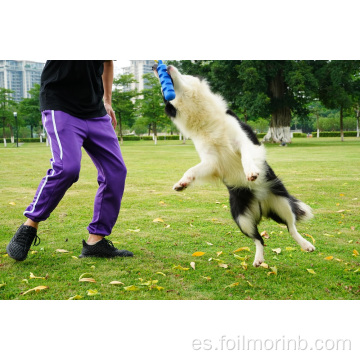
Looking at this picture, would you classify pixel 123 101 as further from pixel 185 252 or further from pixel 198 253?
pixel 198 253

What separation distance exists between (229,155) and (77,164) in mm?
1224

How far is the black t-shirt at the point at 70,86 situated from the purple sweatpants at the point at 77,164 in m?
0.07

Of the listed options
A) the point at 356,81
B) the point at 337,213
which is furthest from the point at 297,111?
the point at 337,213

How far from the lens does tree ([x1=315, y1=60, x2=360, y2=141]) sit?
21188mm

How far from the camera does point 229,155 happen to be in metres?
3.06

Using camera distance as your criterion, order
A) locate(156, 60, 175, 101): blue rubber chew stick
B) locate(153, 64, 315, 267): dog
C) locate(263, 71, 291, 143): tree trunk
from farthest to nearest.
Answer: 1. locate(263, 71, 291, 143): tree trunk
2. locate(153, 64, 315, 267): dog
3. locate(156, 60, 175, 101): blue rubber chew stick

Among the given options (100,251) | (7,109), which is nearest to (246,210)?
(100,251)

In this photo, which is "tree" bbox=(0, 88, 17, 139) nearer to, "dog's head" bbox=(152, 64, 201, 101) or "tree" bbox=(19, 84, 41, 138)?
"tree" bbox=(19, 84, 41, 138)

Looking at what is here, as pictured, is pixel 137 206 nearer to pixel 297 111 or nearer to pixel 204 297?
pixel 204 297

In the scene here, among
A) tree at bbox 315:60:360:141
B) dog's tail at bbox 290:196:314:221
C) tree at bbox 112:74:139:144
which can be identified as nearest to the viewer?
dog's tail at bbox 290:196:314:221

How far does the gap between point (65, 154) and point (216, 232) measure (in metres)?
1.95

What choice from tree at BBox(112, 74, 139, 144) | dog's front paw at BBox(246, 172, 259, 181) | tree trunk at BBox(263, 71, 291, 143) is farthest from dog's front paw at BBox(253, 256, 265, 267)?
tree at BBox(112, 74, 139, 144)

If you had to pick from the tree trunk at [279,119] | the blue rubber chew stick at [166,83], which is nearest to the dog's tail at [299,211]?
the blue rubber chew stick at [166,83]

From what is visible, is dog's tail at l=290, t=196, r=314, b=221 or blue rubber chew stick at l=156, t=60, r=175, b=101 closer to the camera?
blue rubber chew stick at l=156, t=60, r=175, b=101
